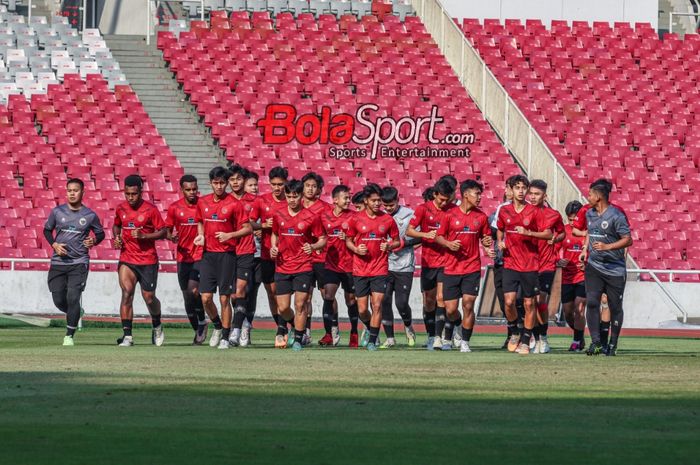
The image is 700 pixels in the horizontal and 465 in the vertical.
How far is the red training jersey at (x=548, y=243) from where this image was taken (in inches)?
687

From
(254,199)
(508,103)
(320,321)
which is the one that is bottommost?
(320,321)

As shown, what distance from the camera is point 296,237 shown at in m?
17.6

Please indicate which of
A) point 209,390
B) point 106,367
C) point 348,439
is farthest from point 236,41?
point 348,439

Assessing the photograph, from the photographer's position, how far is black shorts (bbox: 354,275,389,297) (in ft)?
58.9

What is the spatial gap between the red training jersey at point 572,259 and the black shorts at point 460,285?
78.4 inches

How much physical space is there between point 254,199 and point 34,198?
42.1ft

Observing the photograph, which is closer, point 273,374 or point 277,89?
point 273,374

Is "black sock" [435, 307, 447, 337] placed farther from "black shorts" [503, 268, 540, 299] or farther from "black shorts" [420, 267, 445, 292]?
"black shorts" [503, 268, 540, 299]

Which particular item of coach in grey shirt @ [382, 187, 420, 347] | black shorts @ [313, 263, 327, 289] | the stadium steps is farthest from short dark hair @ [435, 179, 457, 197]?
the stadium steps

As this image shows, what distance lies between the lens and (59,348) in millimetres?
17203

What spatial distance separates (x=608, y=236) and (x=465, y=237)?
1.88m

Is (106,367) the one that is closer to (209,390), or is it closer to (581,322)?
(209,390)

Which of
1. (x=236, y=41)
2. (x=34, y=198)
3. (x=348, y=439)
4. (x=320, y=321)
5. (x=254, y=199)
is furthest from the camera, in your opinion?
(x=236, y=41)

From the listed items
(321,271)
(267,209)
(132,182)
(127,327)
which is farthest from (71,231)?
(321,271)
